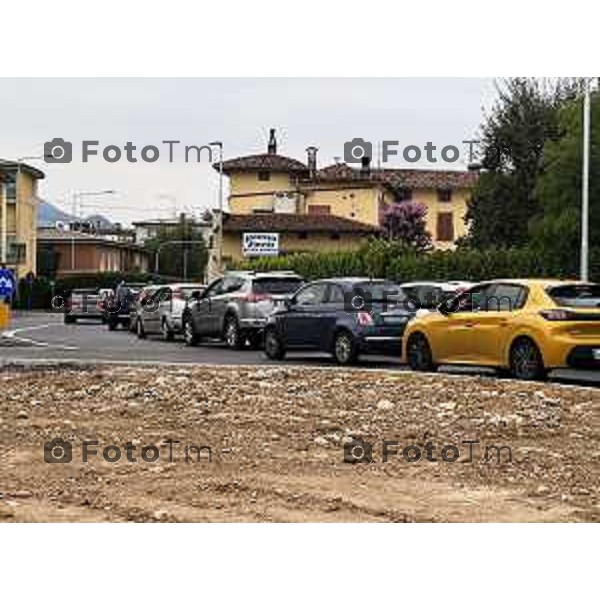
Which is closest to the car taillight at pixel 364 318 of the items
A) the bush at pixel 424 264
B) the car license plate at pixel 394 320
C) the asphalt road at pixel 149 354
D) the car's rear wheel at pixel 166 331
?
the car license plate at pixel 394 320

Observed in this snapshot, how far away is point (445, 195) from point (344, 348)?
6132cm

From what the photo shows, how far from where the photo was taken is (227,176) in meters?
82.4

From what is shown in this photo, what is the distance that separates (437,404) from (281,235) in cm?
6304

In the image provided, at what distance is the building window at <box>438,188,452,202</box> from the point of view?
80.9m

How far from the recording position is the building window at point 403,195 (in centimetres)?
8038

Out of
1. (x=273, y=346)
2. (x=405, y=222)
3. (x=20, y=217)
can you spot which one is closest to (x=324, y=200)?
(x=405, y=222)

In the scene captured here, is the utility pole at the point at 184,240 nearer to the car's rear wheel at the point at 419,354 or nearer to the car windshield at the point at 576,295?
the car's rear wheel at the point at 419,354

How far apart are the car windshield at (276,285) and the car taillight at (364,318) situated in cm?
546

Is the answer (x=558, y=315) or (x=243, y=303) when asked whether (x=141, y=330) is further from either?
(x=558, y=315)

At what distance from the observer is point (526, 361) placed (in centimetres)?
1747

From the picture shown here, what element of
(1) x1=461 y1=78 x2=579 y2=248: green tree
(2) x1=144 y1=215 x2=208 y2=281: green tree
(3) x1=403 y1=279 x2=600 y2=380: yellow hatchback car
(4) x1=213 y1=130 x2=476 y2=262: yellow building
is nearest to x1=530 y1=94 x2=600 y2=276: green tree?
(1) x1=461 y1=78 x2=579 y2=248: green tree
